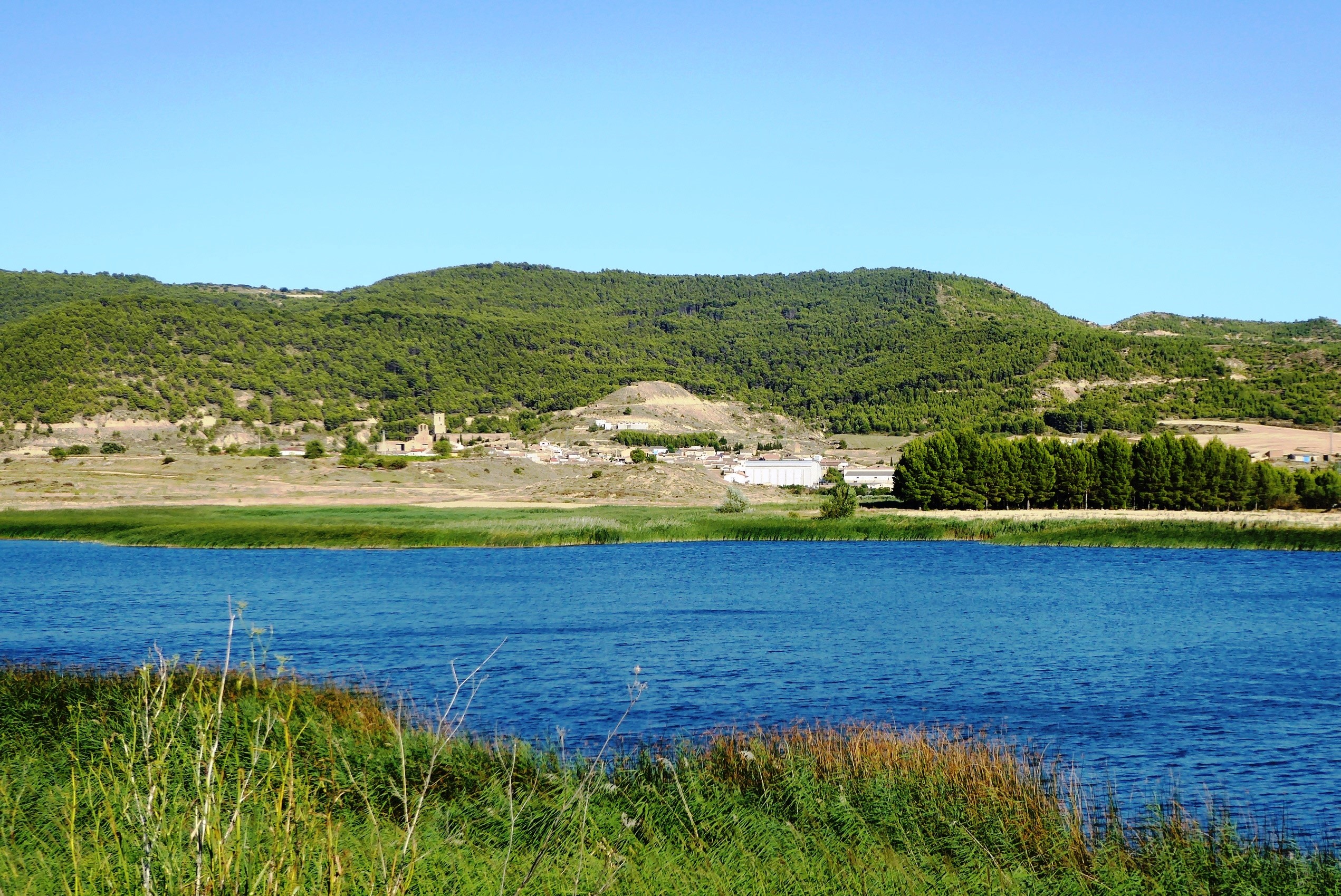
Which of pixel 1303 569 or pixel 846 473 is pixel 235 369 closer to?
pixel 846 473

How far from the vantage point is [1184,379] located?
172 meters

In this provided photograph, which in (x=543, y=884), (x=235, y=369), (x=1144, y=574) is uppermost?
(x=235, y=369)

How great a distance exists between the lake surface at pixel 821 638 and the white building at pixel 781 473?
6034cm

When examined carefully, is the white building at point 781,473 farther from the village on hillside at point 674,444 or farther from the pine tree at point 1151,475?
the pine tree at point 1151,475

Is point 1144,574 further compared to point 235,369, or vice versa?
point 235,369

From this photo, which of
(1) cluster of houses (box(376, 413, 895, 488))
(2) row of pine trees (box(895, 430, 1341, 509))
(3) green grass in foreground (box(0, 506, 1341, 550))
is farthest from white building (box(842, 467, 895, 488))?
(3) green grass in foreground (box(0, 506, 1341, 550))

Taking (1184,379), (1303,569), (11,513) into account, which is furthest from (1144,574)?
(1184,379)

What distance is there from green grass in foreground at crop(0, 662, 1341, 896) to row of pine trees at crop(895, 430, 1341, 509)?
65.7m

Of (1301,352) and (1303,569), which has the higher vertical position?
(1301,352)

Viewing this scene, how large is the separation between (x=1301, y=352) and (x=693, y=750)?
19934 cm

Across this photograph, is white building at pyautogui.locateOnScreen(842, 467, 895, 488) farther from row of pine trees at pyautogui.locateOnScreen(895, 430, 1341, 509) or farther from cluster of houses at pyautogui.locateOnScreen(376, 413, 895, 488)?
row of pine trees at pyautogui.locateOnScreen(895, 430, 1341, 509)

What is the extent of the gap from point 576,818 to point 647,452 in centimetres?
12781

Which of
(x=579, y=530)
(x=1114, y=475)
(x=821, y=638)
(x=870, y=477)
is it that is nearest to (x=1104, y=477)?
(x=1114, y=475)

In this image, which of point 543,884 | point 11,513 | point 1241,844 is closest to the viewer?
point 543,884
